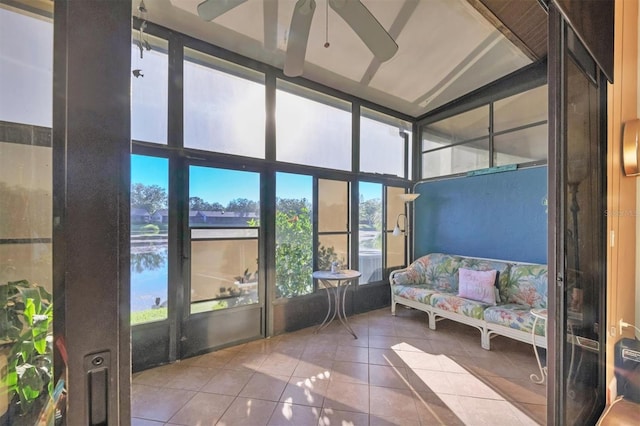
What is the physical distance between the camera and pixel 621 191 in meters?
1.93

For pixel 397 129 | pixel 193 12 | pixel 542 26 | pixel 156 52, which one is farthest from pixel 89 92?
pixel 397 129

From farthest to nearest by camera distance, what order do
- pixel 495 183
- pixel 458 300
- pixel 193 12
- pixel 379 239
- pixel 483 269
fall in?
pixel 379 239
pixel 495 183
pixel 483 269
pixel 458 300
pixel 193 12

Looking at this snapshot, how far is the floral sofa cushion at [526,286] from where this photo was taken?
309 centimetres

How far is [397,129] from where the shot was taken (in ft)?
16.0

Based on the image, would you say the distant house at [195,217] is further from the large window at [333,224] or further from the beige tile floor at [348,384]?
the large window at [333,224]

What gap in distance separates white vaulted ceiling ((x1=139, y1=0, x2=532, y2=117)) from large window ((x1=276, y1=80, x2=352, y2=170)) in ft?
0.91

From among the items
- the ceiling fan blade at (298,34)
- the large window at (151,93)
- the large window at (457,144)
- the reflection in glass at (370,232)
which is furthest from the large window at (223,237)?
the large window at (457,144)

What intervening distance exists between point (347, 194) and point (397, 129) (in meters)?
1.67

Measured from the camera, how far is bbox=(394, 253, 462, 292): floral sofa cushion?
3977mm

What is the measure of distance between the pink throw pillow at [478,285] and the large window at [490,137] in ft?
5.20

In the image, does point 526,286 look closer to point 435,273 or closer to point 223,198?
point 435,273

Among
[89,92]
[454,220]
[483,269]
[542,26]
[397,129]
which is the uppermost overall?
[542,26]

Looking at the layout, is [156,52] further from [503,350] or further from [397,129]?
[503,350]

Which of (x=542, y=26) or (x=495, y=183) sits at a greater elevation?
(x=542, y=26)
